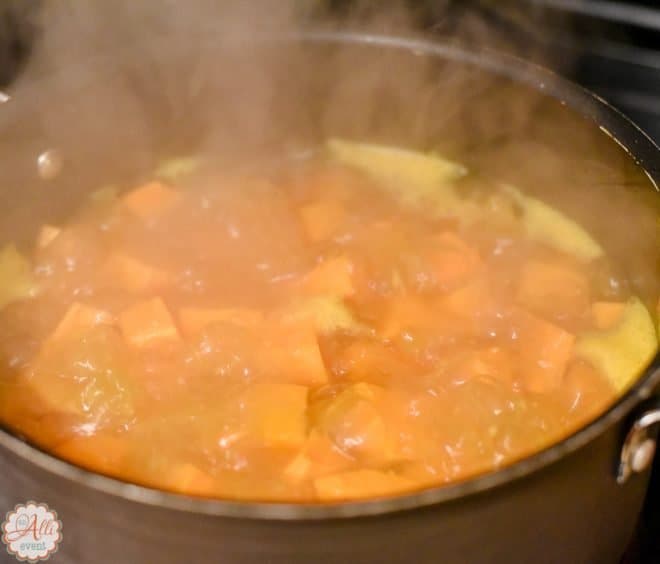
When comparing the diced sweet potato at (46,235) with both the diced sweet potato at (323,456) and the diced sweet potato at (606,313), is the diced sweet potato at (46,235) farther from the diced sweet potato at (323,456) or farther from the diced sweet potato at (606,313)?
the diced sweet potato at (606,313)

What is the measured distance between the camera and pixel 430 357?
140 centimetres

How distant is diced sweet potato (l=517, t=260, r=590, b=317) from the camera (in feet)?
5.06

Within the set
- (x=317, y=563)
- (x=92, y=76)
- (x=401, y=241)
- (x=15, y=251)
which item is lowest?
(x=15, y=251)

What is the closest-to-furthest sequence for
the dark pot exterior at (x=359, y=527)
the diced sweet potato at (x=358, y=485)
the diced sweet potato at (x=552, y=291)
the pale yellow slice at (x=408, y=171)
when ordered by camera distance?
the dark pot exterior at (x=359, y=527) < the diced sweet potato at (x=358, y=485) < the diced sweet potato at (x=552, y=291) < the pale yellow slice at (x=408, y=171)

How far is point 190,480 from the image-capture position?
1.10m

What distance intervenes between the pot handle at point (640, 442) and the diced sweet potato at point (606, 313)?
50 cm

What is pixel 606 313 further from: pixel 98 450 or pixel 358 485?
pixel 98 450

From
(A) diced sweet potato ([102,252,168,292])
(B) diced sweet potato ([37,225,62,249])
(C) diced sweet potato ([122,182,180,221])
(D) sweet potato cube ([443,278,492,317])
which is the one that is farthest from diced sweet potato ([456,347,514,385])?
(B) diced sweet potato ([37,225,62,249])

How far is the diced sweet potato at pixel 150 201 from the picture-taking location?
1.75m

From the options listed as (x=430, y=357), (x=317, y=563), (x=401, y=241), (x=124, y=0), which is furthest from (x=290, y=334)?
(x=124, y=0)

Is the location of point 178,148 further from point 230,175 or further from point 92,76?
point 92,76

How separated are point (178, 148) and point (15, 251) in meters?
0.42

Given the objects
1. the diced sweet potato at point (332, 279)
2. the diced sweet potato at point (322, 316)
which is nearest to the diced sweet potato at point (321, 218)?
the diced sweet potato at point (332, 279)

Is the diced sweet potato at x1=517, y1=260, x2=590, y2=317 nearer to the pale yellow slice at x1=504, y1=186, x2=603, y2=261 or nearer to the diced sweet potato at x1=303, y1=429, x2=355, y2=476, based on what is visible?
the pale yellow slice at x1=504, y1=186, x2=603, y2=261
